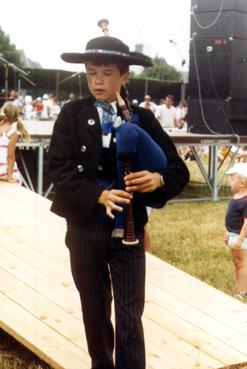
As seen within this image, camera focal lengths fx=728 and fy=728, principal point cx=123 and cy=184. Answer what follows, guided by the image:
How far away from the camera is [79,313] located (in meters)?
4.11

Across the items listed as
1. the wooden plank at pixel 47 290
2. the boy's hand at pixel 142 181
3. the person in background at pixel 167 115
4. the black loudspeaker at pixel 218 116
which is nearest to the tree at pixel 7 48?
the person in background at pixel 167 115

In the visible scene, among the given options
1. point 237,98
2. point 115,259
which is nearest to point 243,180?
point 115,259

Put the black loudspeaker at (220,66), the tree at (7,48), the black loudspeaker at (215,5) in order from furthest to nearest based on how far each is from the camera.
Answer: the tree at (7,48) < the black loudspeaker at (220,66) < the black loudspeaker at (215,5)

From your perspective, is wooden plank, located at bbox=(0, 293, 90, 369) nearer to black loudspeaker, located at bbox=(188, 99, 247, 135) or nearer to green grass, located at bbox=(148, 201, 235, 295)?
green grass, located at bbox=(148, 201, 235, 295)

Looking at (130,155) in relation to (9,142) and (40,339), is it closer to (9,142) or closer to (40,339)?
(40,339)

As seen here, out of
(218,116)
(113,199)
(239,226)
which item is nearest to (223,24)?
(218,116)

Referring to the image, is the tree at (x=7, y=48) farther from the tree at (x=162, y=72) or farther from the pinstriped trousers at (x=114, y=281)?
the pinstriped trousers at (x=114, y=281)

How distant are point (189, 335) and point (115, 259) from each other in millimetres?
1154

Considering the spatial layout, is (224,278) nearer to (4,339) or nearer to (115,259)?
(4,339)

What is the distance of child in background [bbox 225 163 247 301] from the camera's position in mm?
5480

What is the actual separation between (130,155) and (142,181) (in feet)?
0.37

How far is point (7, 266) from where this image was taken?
4.76m

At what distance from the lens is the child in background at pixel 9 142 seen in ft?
25.8

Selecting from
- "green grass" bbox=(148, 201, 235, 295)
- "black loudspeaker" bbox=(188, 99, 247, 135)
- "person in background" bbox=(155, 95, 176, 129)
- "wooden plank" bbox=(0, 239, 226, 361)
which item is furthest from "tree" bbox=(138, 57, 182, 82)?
"wooden plank" bbox=(0, 239, 226, 361)
